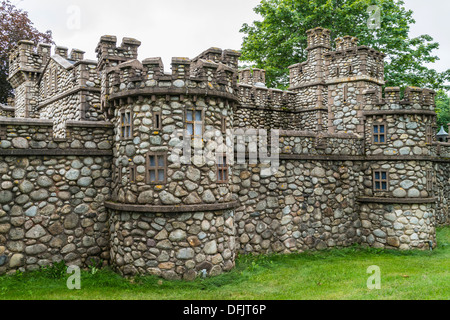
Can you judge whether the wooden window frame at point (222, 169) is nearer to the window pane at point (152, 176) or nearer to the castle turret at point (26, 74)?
the window pane at point (152, 176)

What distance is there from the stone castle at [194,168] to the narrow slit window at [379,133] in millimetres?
36

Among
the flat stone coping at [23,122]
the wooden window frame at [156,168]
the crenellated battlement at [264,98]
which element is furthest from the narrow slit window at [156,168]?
the crenellated battlement at [264,98]

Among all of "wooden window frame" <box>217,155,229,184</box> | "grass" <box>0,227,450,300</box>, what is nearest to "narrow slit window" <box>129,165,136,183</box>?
"wooden window frame" <box>217,155,229,184</box>

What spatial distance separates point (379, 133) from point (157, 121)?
8233mm

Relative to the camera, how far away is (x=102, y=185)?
32.0 ft

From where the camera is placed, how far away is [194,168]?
8.70m

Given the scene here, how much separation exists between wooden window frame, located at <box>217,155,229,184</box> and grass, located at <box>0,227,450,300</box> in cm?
229

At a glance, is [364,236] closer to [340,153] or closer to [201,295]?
[340,153]

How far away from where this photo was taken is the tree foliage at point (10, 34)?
2347 cm

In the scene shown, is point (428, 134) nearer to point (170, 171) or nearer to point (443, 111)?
point (170, 171)

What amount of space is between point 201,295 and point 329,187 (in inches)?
259

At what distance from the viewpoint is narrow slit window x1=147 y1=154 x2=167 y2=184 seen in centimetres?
859

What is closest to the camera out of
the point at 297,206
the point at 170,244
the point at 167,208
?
the point at 167,208

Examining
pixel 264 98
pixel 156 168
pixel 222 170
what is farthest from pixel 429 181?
pixel 156 168
